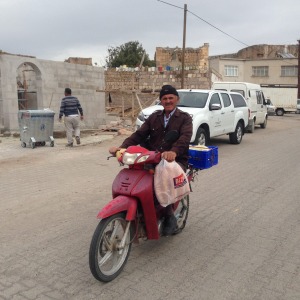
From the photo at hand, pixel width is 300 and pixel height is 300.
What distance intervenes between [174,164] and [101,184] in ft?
11.6

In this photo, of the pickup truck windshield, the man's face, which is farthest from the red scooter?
the pickup truck windshield

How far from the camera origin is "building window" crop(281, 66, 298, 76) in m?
51.9

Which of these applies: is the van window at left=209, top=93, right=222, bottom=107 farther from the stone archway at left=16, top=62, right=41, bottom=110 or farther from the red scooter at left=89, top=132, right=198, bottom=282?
the red scooter at left=89, top=132, right=198, bottom=282

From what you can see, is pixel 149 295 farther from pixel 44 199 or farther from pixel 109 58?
pixel 109 58

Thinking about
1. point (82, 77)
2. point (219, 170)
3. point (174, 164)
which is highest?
point (82, 77)

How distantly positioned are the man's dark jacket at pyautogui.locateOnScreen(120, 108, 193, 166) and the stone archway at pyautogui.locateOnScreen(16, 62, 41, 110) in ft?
37.0

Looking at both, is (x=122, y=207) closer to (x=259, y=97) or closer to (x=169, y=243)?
(x=169, y=243)

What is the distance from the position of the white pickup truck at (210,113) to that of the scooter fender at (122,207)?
711 cm

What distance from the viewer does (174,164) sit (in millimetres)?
3559

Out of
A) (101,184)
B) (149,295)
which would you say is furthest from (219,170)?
(149,295)

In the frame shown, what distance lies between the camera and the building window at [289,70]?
51.9 meters

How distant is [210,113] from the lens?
11180mm

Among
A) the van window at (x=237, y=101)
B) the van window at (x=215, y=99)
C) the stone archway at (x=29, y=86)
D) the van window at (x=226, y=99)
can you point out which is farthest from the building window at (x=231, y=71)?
the van window at (x=215, y=99)

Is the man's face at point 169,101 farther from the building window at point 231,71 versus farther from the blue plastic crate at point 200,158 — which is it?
the building window at point 231,71
